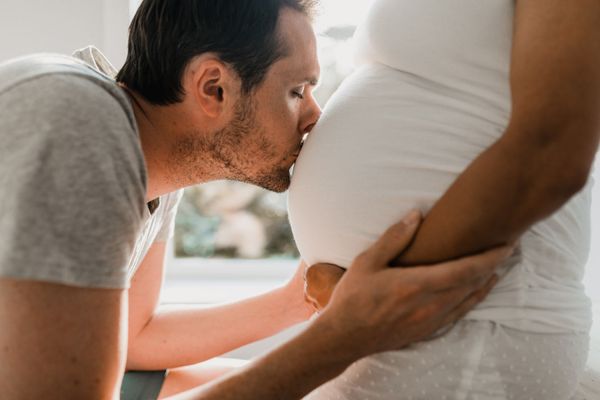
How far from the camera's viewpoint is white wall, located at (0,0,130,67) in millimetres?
1712

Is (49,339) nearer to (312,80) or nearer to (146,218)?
(146,218)

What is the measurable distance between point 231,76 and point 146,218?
29cm

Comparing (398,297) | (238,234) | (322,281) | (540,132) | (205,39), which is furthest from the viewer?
(238,234)

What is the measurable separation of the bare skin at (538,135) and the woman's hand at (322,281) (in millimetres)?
217

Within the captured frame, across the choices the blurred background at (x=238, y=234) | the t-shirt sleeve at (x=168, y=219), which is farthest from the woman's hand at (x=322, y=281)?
the blurred background at (x=238, y=234)

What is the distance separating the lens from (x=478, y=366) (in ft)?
2.66

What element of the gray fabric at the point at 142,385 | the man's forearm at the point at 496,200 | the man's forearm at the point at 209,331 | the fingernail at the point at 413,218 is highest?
the man's forearm at the point at 496,200

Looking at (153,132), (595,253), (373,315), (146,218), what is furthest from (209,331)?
(595,253)

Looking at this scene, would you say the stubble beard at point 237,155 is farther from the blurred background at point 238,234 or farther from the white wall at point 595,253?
the white wall at point 595,253

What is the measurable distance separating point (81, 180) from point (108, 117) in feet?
0.33

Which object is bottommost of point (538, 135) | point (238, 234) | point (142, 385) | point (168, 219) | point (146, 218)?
point (238, 234)

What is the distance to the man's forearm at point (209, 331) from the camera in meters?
1.38

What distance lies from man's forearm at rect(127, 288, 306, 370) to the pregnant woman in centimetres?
48

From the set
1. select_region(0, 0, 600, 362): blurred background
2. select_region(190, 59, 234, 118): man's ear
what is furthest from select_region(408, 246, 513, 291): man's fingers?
select_region(0, 0, 600, 362): blurred background
